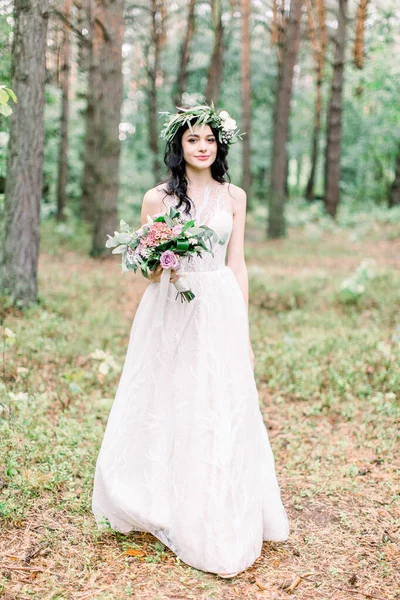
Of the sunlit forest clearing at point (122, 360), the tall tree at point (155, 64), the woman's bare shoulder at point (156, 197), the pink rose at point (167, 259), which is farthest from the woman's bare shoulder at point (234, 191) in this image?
the tall tree at point (155, 64)

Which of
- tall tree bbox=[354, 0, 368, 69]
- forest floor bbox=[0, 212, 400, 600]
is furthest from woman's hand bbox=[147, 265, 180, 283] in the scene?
tall tree bbox=[354, 0, 368, 69]

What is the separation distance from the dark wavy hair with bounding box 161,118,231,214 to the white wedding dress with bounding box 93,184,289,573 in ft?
0.40

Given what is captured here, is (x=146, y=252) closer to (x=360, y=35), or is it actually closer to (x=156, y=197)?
(x=156, y=197)

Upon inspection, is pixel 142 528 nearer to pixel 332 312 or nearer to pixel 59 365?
pixel 59 365

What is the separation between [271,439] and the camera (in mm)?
5461

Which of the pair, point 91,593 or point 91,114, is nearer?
point 91,593

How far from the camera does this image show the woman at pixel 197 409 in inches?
134

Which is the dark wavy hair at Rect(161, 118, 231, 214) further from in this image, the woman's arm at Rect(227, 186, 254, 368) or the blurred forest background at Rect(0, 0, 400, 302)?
the blurred forest background at Rect(0, 0, 400, 302)

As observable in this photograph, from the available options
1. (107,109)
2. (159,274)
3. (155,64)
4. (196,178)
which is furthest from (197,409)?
(155,64)

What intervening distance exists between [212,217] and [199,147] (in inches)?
17.9

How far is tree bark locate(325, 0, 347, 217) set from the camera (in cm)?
1788

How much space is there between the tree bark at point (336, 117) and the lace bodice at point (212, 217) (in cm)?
1617

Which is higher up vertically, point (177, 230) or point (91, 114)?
point (91, 114)

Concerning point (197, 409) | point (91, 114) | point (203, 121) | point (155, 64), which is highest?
point (155, 64)
